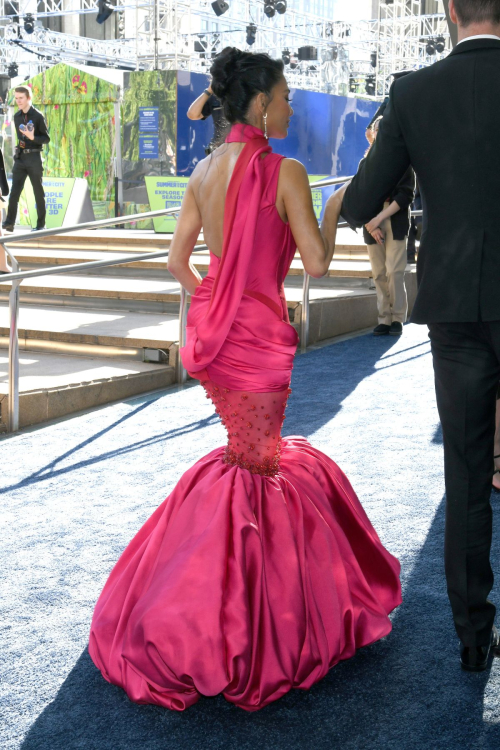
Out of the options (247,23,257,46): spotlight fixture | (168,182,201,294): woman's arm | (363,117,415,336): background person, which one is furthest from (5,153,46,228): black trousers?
(247,23,257,46): spotlight fixture

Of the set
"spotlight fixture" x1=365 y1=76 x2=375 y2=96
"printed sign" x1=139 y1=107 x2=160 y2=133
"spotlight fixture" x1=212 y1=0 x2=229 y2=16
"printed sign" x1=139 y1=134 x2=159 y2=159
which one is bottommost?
"printed sign" x1=139 y1=134 x2=159 y2=159

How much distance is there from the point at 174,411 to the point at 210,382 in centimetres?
261

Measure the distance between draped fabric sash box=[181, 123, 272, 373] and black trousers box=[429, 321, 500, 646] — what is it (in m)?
0.50

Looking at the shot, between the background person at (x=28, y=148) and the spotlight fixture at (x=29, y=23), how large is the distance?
38.5 ft

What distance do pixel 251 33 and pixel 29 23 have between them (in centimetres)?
546

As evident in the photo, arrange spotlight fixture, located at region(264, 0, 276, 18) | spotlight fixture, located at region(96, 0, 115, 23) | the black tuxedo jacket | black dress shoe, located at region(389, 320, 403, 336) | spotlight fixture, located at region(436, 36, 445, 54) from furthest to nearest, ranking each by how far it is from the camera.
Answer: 1. spotlight fixture, located at region(436, 36, 445, 54)
2. spotlight fixture, located at region(264, 0, 276, 18)
3. spotlight fixture, located at region(96, 0, 115, 23)
4. black dress shoe, located at region(389, 320, 403, 336)
5. the black tuxedo jacket

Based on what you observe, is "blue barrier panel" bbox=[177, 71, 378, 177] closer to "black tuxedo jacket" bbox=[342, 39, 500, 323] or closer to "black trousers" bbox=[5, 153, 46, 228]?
"black trousers" bbox=[5, 153, 46, 228]

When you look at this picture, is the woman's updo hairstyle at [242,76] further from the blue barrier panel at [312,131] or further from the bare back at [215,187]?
the blue barrier panel at [312,131]

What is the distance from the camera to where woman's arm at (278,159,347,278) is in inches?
84.7

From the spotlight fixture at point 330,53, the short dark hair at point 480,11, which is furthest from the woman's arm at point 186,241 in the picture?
the spotlight fixture at point 330,53

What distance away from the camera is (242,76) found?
7.17 feet

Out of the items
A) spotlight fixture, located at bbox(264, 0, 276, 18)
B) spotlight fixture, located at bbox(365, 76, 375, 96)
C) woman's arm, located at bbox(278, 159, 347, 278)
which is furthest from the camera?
spotlight fixture, located at bbox(365, 76, 375, 96)

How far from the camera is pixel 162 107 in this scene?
13.7 m

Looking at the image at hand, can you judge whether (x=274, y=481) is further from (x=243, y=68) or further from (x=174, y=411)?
(x=174, y=411)
